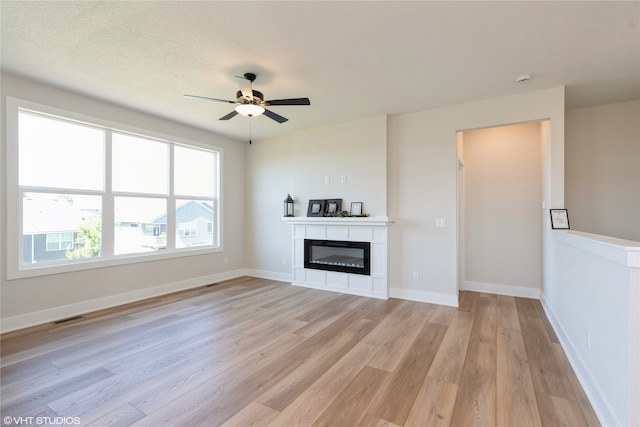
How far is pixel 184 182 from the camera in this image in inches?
199

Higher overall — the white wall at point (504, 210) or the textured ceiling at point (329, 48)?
the textured ceiling at point (329, 48)

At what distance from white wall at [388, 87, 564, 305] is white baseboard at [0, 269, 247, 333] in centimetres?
348

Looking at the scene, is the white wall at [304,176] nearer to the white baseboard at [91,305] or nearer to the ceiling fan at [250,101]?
the white baseboard at [91,305]

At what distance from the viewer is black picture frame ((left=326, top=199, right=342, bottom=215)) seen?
482 cm

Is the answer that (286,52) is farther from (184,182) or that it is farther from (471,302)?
(471,302)

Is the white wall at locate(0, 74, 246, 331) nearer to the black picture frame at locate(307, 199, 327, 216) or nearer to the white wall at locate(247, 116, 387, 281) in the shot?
the white wall at locate(247, 116, 387, 281)

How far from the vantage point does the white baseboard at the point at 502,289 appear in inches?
169

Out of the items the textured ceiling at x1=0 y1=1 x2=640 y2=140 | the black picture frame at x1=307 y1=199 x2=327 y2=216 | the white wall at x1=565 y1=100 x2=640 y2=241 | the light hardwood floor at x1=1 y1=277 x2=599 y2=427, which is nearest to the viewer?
the light hardwood floor at x1=1 y1=277 x2=599 y2=427

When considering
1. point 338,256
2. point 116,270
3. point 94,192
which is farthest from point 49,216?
point 338,256

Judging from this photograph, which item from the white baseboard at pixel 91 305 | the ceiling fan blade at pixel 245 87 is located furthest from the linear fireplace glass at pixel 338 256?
the ceiling fan blade at pixel 245 87

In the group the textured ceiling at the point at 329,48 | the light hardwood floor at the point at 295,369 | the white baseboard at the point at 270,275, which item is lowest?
the light hardwood floor at the point at 295,369

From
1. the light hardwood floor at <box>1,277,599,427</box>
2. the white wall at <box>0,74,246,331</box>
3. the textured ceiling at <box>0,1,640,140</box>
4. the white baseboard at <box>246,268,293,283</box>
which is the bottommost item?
the light hardwood floor at <box>1,277,599,427</box>

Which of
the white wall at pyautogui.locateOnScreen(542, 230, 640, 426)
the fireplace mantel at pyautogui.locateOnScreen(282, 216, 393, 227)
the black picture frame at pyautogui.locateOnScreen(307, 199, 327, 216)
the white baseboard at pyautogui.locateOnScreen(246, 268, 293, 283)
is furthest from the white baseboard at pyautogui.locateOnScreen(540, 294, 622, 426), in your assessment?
the white baseboard at pyautogui.locateOnScreen(246, 268, 293, 283)

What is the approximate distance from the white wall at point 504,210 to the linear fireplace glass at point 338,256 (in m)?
1.81
